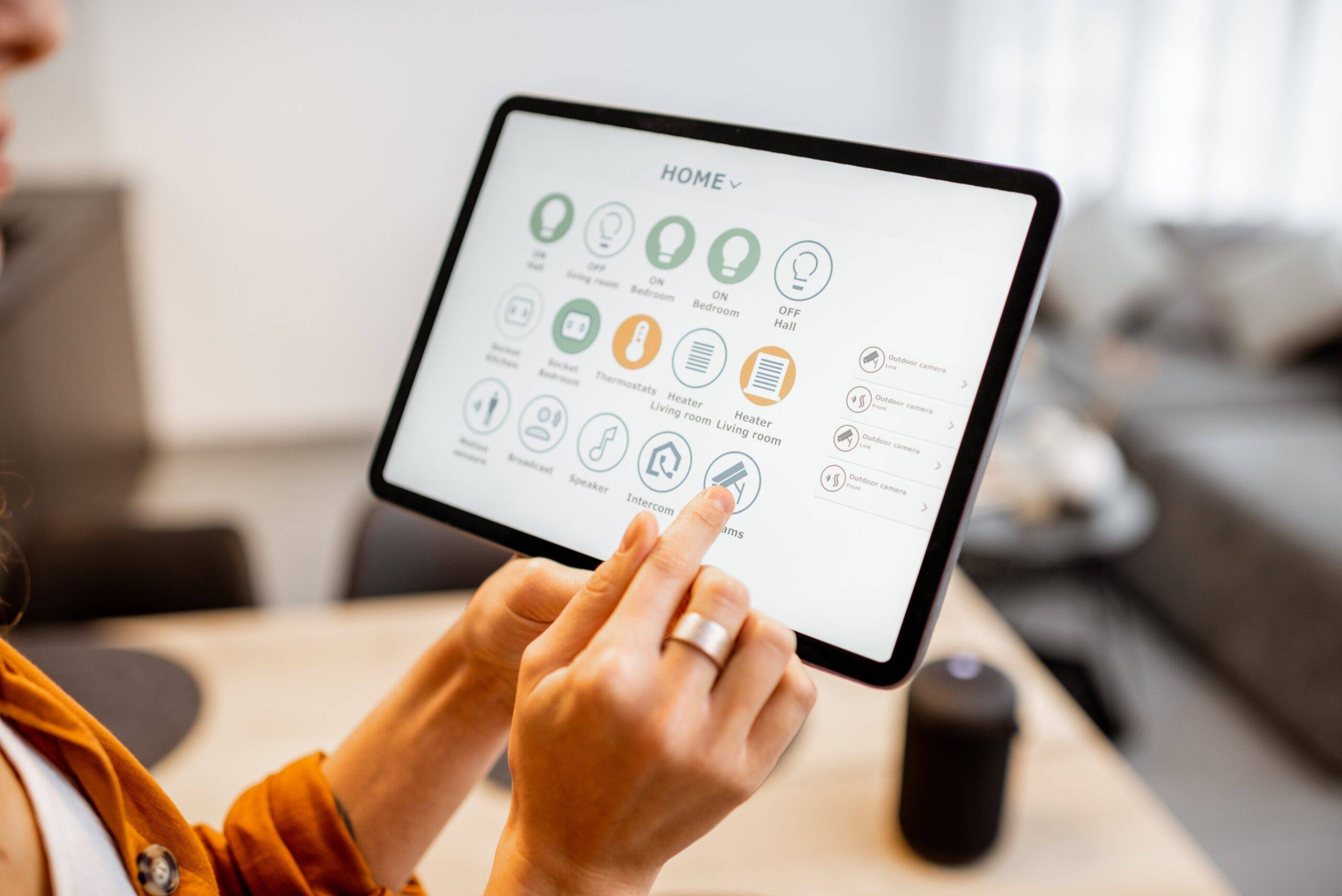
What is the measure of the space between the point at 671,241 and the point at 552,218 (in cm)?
9

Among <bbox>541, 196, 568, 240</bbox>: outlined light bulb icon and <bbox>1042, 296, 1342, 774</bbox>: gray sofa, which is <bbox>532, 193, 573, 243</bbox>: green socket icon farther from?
<bbox>1042, 296, 1342, 774</bbox>: gray sofa

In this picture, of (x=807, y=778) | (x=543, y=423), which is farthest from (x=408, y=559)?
(x=543, y=423)

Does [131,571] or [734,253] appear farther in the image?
[131,571]

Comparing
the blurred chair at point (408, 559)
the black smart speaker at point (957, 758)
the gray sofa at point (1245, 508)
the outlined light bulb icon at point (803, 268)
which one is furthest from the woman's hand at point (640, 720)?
the gray sofa at point (1245, 508)

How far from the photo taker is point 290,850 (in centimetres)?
65

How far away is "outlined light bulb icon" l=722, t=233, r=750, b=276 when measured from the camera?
1.91ft

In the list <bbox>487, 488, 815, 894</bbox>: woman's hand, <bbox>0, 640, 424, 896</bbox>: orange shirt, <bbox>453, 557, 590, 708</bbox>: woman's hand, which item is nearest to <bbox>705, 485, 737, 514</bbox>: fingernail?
<bbox>487, 488, 815, 894</bbox>: woman's hand

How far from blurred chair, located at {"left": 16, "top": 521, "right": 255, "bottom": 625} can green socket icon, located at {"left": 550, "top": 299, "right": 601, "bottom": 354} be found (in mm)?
1114

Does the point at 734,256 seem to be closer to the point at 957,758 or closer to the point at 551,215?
the point at 551,215

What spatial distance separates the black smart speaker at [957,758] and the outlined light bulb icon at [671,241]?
1.61ft

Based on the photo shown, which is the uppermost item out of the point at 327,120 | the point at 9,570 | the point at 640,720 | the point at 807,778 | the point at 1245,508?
the point at 327,120

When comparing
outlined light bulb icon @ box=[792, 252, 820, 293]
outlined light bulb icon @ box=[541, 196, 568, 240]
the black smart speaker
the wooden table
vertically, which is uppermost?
outlined light bulb icon @ box=[541, 196, 568, 240]

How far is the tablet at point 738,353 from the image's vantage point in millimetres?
521

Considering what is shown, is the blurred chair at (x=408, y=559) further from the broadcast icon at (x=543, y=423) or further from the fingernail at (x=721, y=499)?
the fingernail at (x=721, y=499)
